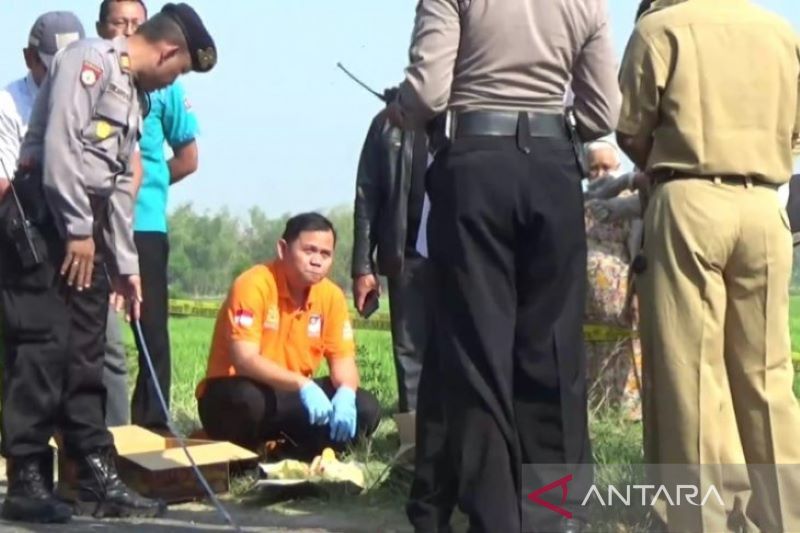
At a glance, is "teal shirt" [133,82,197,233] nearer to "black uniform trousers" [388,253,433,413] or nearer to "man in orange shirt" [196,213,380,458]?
"man in orange shirt" [196,213,380,458]

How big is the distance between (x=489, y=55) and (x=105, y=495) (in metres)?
2.40

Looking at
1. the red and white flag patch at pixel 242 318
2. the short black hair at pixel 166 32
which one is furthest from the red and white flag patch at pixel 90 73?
the red and white flag patch at pixel 242 318

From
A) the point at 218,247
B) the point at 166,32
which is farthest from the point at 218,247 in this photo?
the point at 166,32

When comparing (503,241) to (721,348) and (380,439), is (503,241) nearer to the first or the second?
(721,348)

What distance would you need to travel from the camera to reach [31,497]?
657 centimetres

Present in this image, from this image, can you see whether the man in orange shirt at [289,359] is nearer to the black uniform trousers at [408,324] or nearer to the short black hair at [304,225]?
the short black hair at [304,225]

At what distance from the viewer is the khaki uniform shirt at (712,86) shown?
574 centimetres

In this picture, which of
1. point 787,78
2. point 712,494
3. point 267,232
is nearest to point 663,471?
point 712,494

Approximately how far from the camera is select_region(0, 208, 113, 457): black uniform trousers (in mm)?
6422

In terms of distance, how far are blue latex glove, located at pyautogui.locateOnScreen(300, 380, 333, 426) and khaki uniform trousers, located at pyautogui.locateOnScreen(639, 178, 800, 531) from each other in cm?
230

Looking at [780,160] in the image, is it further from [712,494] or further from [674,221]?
[712,494]

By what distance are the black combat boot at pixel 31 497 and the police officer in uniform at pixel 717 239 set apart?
217 centimetres

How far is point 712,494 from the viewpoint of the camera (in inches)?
228

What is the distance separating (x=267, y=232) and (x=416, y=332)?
405 inches
